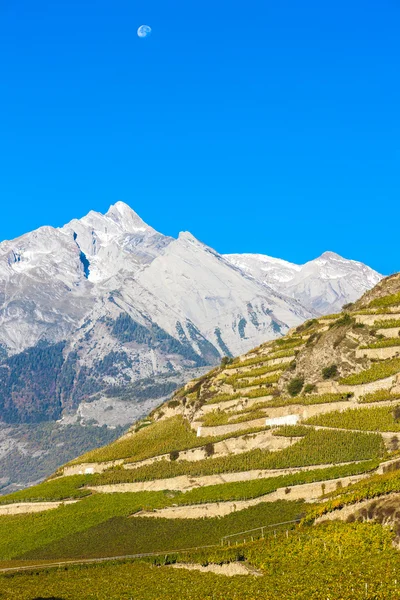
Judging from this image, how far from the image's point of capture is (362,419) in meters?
94.9

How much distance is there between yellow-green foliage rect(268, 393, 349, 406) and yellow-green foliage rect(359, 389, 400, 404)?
2.74 metres

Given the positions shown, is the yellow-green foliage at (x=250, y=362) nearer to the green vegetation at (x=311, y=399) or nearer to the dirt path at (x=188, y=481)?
the green vegetation at (x=311, y=399)

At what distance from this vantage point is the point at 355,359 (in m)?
110

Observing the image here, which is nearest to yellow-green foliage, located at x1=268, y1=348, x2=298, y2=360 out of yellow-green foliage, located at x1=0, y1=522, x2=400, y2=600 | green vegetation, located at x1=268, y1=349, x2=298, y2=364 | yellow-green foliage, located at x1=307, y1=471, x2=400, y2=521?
green vegetation, located at x1=268, y1=349, x2=298, y2=364

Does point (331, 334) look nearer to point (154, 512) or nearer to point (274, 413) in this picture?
point (274, 413)

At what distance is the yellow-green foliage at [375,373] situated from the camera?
101812 millimetres

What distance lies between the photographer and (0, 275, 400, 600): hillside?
57906 mm

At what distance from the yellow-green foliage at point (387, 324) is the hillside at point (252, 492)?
41 cm

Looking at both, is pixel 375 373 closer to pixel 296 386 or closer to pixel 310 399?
pixel 310 399

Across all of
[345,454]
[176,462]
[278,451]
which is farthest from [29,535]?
[345,454]

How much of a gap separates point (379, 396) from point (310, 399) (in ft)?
32.8

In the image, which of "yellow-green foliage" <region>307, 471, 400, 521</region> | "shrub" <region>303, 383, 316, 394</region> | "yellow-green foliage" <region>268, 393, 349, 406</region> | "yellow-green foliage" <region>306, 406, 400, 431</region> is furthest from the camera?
"shrub" <region>303, 383, 316, 394</region>

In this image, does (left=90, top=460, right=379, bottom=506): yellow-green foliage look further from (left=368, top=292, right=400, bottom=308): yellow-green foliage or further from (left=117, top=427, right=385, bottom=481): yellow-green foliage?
(left=368, top=292, right=400, bottom=308): yellow-green foliage

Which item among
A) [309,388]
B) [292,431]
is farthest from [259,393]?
[292,431]
